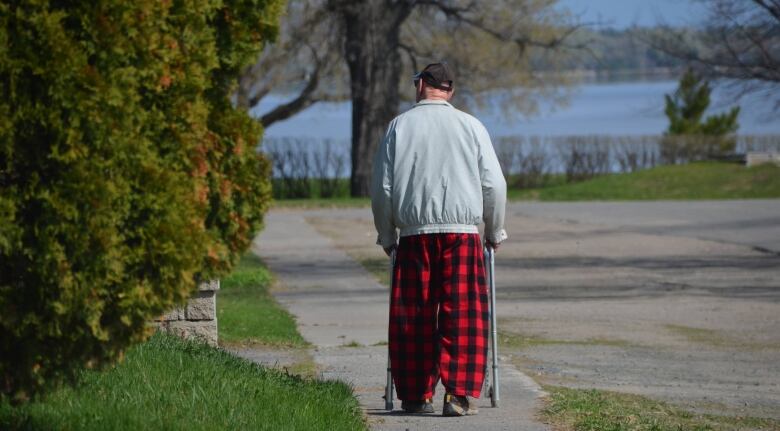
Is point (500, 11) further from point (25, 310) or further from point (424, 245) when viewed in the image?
point (25, 310)

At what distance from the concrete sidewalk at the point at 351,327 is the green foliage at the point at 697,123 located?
Answer: 1856 centimetres

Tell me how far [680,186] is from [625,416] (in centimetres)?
2598

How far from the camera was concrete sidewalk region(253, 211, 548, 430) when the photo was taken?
22.0 ft

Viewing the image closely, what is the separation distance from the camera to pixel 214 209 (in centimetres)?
528

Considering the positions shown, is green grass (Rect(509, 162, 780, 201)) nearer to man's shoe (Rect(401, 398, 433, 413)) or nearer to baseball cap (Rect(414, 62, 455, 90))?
baseball cap (Rect(414, 62, 455, 90))

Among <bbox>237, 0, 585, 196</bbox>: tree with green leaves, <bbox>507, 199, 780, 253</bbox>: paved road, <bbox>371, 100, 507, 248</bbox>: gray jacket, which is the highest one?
<bbox>237, 0, 585, 196</bbox>: tree with green leaves

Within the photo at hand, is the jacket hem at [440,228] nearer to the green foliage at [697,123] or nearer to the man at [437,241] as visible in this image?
the man at [437,241]

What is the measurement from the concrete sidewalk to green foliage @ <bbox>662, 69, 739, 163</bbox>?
18.6m

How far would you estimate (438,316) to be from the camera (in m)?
6.81

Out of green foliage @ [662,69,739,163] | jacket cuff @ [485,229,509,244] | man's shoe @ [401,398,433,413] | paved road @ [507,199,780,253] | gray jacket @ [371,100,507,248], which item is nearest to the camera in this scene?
gray jacket @ [371,100,507,248]

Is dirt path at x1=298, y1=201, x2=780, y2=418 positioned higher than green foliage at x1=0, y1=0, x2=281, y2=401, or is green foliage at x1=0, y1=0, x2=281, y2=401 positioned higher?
green foliage at x1=0, y1=0, x2=281, y2=401

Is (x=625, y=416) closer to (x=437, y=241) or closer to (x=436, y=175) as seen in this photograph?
(x=437, y=241)

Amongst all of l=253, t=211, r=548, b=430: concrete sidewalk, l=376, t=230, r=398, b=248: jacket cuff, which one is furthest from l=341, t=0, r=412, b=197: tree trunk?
l=376, t=230, r=398, b=248: jacket cuff

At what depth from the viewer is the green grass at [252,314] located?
1030 cm
